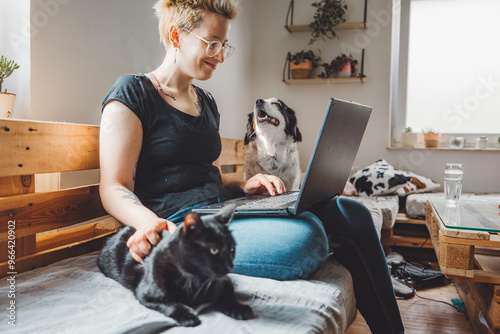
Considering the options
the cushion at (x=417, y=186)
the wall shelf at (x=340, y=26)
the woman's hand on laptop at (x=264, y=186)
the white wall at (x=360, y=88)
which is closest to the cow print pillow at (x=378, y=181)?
the cushion at (x=417, y=186)

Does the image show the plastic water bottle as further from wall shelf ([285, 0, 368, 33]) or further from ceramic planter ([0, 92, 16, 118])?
ceramic planter ([0, 92, 16, 118])

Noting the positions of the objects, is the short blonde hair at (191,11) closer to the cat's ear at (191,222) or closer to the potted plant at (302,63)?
the cat's ear at (191,222)

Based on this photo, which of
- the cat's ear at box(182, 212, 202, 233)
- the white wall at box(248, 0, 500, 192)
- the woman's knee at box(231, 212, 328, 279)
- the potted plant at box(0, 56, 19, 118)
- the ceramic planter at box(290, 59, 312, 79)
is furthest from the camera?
the ceramic planter at box(290, 59, 312, 79)

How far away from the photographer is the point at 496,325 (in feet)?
4.18

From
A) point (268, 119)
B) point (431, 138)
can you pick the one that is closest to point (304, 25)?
point (431, 138)

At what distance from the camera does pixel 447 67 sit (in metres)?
3.29

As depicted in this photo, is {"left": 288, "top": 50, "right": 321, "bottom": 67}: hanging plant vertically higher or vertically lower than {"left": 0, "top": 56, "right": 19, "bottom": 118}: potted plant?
higher

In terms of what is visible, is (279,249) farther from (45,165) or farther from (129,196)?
(45,165)

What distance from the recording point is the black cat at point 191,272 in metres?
0.57

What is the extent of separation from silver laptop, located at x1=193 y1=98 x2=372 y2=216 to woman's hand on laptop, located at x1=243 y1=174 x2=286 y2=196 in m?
0.16

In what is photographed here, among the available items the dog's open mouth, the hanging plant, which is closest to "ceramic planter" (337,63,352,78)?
the hanging plant

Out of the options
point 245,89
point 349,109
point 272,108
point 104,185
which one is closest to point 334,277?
point 349,109

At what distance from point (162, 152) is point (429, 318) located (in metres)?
1.40

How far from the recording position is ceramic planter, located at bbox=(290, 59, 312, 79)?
133 inches
